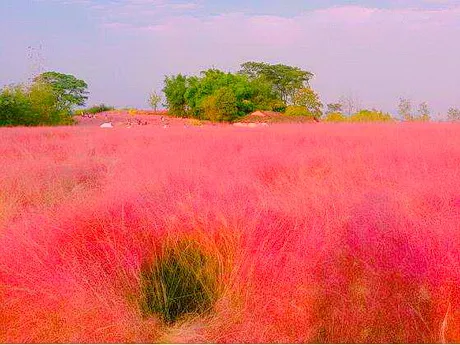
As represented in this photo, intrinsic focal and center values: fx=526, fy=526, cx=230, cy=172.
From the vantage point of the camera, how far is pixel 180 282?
3.40m

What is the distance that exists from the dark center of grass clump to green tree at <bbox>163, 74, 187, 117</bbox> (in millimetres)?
47801

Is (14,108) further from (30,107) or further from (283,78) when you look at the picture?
(283,78)

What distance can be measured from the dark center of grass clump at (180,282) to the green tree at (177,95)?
47.8 metres

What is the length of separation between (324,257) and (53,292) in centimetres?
157

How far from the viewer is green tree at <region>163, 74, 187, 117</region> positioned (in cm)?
5078

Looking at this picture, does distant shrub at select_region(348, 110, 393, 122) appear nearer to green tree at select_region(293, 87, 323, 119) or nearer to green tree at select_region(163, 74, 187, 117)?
green tree at select_region(293, 87, 323, 119)

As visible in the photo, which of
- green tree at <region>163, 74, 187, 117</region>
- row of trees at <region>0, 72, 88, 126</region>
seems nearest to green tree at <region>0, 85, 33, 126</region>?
row of trees at <region>0, 72, 88, 126</region>

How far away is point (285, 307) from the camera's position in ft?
9.57

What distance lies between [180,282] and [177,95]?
4844 cm

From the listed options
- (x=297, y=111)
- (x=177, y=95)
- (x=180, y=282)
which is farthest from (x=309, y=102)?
(x=180, y=282)

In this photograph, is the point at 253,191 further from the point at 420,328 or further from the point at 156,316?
the point at 420,328

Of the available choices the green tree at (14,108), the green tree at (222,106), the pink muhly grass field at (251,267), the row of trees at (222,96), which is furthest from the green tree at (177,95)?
the pink muhly grass field at (251,267)

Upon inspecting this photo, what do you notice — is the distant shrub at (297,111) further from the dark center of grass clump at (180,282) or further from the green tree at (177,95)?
the dark center of grass clump at (180,282)

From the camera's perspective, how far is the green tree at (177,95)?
50781 mm
